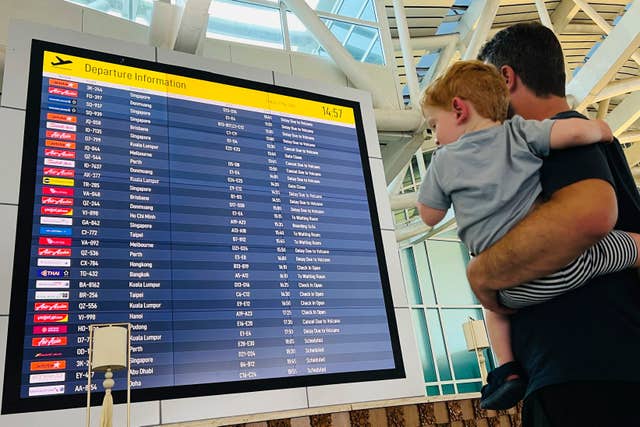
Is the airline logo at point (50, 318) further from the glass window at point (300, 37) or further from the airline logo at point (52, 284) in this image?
the glass window at point (300, 37)

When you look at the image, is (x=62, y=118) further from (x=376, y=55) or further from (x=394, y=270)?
(x=376, y=55)

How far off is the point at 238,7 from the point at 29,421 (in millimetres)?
4022

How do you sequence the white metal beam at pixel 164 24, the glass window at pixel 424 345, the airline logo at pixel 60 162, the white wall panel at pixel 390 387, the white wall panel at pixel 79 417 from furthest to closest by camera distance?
the glass window at pixel 424 345
the white metal beam at pixel 164 24
the white wall panel at pixel 390 387
the airline logo at pixel 60 162
the white wall panel at pixel 79 417

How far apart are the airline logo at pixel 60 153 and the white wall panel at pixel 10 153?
0.14 m

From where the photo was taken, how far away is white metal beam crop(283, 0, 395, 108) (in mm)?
5148

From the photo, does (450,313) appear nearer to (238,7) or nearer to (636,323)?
(238,7)

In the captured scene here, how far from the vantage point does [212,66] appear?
4.07 metres

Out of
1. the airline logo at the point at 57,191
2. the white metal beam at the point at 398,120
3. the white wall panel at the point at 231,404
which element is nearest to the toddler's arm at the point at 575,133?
the white wall panel at the point at 231,404

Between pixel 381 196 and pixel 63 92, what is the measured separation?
93.7 inches

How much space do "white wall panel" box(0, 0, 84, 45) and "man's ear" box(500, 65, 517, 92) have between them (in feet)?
12.3

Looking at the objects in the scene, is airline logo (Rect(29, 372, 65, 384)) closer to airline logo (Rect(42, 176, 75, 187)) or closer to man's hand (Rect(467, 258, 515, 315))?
airline logo (Rect(42, 176, 75, 187))

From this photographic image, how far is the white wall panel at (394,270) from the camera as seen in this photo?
13.4 feet

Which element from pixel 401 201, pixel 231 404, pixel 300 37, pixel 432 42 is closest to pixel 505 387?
pixel 231 404

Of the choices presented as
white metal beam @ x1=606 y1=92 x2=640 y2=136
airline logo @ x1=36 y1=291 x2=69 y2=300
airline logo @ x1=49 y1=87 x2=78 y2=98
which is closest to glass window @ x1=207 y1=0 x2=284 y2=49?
airline logo @ x1=49 y1=87 x2=78 y2=98
